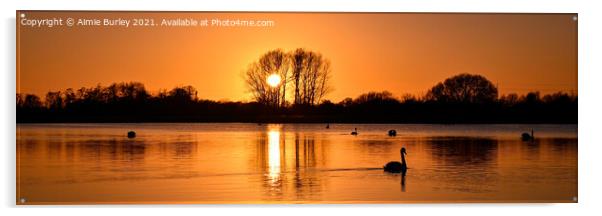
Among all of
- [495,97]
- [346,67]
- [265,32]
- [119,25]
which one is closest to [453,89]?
[495,97]

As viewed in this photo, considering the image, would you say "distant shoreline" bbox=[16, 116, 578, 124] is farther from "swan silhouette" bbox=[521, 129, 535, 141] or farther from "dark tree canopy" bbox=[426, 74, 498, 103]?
"swan silhouette" bbox=[521, 129, 535, 141]

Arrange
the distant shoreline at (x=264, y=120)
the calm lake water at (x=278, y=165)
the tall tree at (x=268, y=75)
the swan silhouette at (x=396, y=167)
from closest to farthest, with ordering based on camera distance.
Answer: the calm lake water at (x=278, y=165)
the tall tree at (x=268, y=75)
the distant shoreline at (x=264, y=120)
the swan silhouette at (x=396, y=167)

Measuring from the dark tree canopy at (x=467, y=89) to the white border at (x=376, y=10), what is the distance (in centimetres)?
89

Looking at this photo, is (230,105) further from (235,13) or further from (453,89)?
(453,89)

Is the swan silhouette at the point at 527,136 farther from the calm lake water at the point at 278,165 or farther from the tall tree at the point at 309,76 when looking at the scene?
the tall tree at the point at 309,76

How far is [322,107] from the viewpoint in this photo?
29.6 ft

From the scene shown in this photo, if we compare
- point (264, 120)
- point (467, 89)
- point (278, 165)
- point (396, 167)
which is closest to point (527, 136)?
point (396, 167)

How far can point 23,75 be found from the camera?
7914 mm

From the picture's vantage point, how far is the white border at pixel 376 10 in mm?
7852

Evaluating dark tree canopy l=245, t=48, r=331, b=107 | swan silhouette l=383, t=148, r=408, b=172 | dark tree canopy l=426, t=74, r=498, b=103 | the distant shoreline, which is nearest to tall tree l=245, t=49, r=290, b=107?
dark tree canopy l=245, t=48, r=331, b=107

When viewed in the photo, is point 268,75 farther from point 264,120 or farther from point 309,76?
point 264,120

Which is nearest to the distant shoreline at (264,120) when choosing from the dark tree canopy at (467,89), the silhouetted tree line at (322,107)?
the silhouetted tree line at (322,107)
